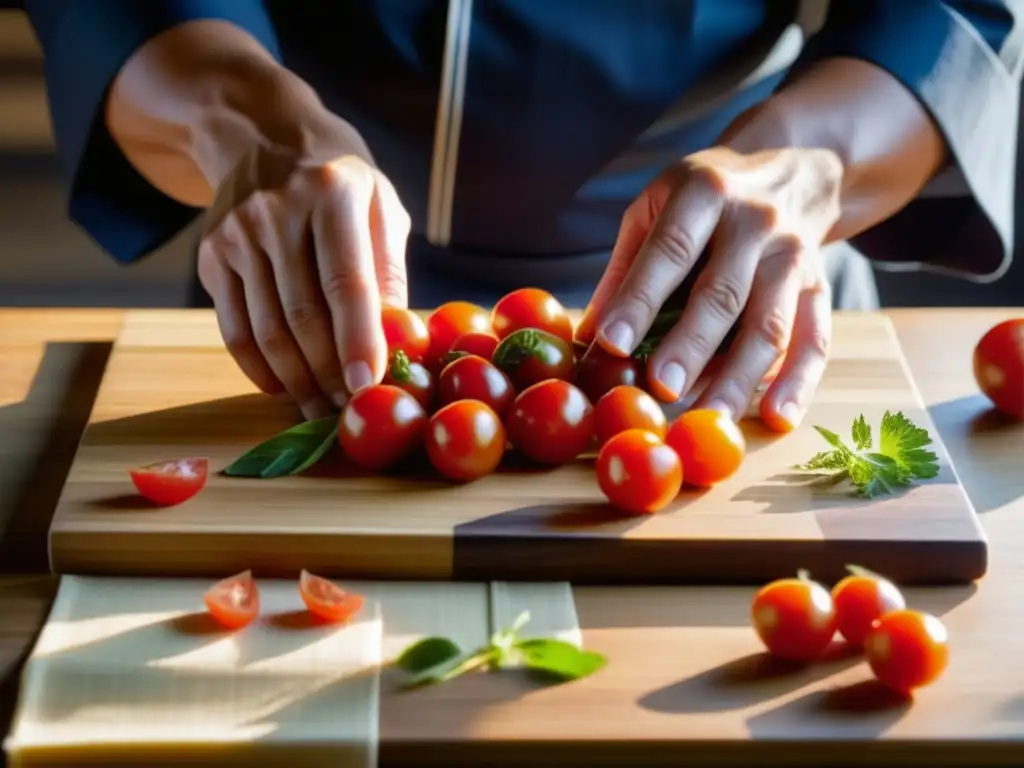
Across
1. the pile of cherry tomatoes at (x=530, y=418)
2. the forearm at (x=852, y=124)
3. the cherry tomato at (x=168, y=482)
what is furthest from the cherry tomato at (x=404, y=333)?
the forearm at (x=852, y=124)

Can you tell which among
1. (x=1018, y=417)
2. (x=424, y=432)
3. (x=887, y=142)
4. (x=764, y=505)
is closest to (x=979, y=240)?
(x=887, y=142)

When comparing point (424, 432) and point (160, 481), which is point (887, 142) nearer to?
point (424, 432)

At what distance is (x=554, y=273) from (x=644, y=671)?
2.39 feet

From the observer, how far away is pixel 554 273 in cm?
152

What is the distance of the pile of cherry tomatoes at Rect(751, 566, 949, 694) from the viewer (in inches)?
32.3

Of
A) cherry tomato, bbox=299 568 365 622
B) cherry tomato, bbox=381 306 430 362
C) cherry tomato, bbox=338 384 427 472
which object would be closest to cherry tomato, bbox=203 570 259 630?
cherry tomato, bbox=299 568 365 622

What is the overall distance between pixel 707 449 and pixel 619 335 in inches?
5.6

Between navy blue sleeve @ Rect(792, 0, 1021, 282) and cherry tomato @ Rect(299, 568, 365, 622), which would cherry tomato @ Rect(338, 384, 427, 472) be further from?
navy blue sleeve @ Rect(792, 0, 1021, 282)

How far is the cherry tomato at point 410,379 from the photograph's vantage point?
3.65 ft

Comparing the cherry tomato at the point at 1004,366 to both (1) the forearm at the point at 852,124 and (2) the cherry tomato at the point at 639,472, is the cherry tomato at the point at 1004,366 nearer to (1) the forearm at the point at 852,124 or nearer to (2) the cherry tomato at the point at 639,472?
(1) the forearm at the point at 852,124

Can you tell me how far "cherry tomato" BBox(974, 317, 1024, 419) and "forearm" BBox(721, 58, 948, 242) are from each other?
20 centimetres

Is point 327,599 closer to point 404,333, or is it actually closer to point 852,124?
point 404,333

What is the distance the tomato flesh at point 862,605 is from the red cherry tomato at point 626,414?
0.23 meters

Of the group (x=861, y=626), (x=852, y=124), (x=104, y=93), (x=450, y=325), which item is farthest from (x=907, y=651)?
(x=104, y=93)
